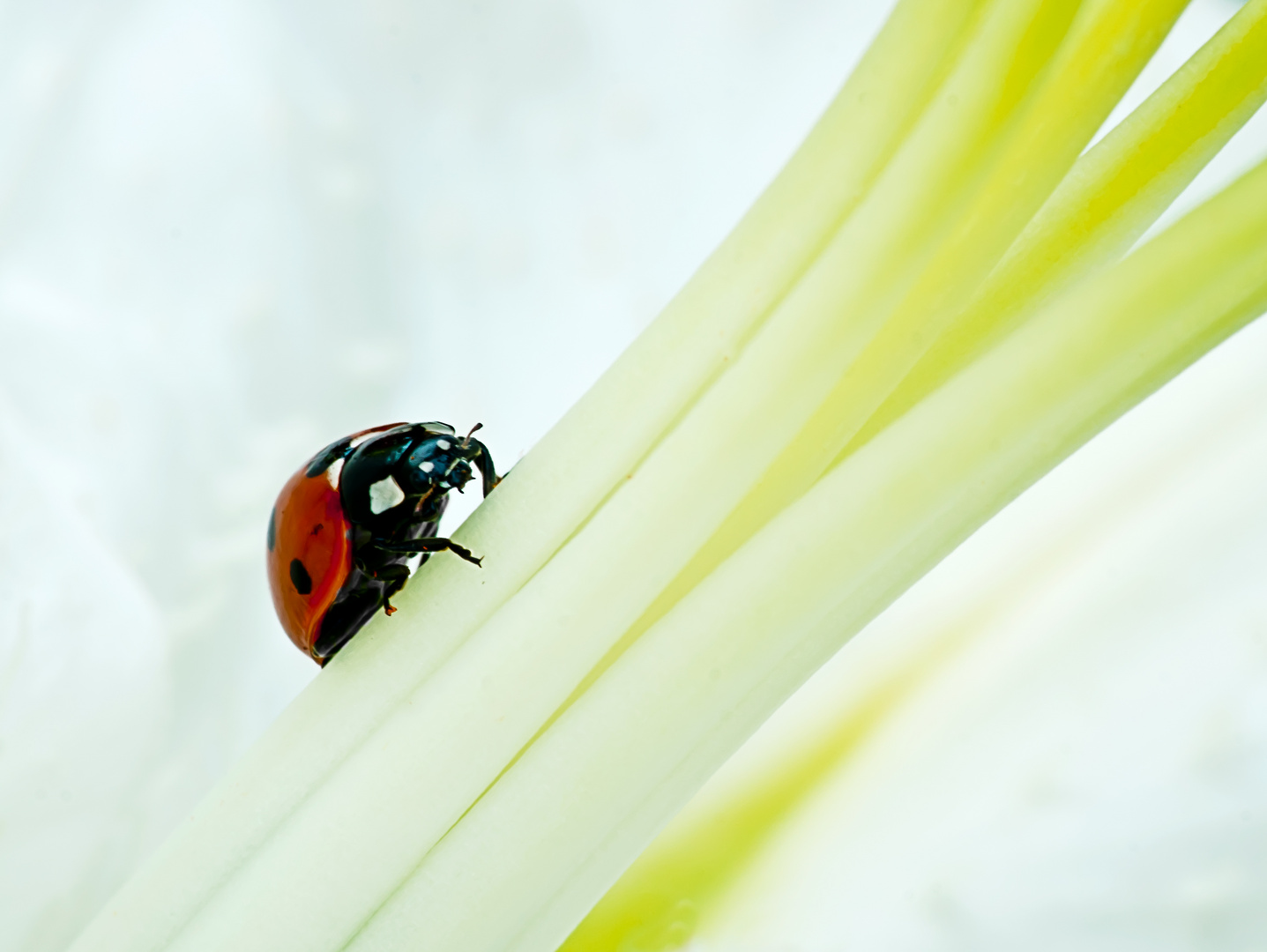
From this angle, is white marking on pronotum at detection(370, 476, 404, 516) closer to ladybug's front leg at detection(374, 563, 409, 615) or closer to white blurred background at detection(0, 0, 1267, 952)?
ladybug's front leg at detection(374, 563, 409, 615)

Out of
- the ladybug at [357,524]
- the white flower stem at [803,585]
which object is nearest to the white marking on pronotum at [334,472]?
the ladybug at [357,524]

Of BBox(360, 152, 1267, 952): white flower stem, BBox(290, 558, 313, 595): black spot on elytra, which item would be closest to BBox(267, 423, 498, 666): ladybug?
BBox(290, 558, 313, 595): black spot on elytra

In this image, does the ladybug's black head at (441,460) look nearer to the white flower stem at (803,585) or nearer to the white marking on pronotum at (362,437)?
the white marking on pronotum at (362,437)

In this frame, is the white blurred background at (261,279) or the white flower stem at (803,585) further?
the white blurred background at (261,279)

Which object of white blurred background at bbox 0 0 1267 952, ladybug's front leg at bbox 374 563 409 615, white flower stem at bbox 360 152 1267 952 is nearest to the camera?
white flower stem at bbox 360 152 1267 952

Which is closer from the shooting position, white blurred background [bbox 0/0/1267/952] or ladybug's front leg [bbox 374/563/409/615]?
ladybug's front leg [bbox 374/563/409/615]

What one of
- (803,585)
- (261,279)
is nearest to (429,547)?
(803,585)

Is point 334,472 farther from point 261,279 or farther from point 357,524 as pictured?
point 261,279

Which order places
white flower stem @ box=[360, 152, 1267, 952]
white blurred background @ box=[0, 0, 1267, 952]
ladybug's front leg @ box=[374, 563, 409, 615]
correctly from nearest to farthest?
white flower stem @ box=[360, 152, 1267, 952] → ladybug's front leg @ box=[374, 563, 409, 615] → white blurred background @ box=[0, 0, 1267, 952]
